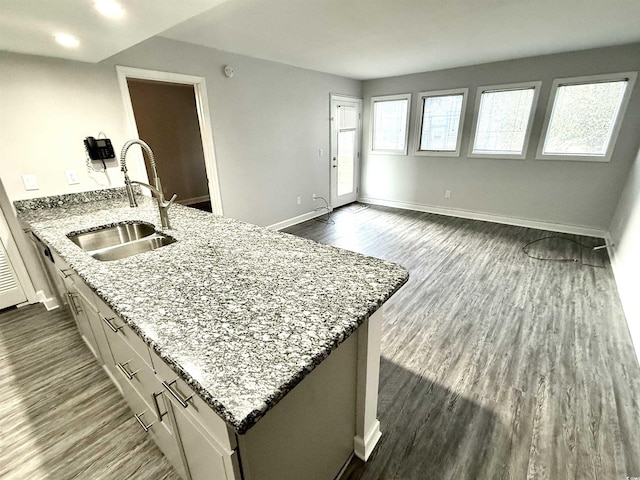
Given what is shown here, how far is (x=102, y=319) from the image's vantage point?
131 centimetres

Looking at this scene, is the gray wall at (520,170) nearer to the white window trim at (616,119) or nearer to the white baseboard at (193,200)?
the white window trim at (616,119)

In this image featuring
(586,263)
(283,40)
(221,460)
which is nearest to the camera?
(221,460)

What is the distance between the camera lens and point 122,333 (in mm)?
1124

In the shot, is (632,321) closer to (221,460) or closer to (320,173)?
(221,460)

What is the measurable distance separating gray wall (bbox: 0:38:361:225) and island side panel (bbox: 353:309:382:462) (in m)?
2.64

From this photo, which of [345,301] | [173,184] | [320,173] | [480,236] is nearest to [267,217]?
[320,173]

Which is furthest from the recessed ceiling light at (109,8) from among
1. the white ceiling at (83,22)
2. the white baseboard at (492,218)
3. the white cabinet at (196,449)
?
the white baseboard at (492,218)

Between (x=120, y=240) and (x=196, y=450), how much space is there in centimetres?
151

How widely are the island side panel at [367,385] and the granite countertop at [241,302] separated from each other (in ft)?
0.63

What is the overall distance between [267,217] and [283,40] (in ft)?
7.12

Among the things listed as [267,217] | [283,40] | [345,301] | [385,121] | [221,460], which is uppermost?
[283,40]

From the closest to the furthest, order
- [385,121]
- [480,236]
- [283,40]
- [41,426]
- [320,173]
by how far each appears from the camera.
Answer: [41,426] → [283,40] → [480,236] → [320,173] → [385,121]

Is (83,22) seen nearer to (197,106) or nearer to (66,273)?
(66,273)

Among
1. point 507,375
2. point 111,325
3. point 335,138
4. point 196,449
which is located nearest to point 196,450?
point 196,449
